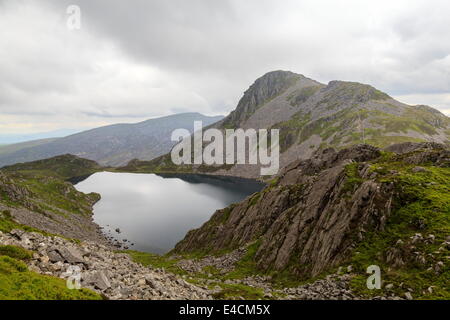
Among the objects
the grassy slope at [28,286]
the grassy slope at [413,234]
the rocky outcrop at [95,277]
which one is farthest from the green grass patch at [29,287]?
→ the grassy slope at [413,234]

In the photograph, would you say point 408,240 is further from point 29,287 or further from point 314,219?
point 29,287

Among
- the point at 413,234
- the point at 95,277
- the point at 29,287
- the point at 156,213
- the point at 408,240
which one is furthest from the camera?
the point at 156,213

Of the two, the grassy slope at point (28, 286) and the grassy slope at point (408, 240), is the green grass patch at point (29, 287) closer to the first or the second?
the grassy slope at point (28, 286)

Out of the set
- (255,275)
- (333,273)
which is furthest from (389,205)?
(255,275)

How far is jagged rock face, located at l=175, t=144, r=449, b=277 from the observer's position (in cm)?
3253

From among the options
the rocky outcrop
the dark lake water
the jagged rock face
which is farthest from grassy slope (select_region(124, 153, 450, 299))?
the dark lake water

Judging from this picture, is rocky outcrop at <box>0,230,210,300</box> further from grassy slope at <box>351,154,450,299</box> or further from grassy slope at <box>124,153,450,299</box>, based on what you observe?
grassy slope at <box>351,154,450,299</box>

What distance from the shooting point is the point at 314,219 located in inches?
1634

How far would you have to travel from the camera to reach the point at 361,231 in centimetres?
3167

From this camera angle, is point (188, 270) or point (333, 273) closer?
point (333, 273)

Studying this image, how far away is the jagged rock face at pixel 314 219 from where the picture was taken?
32531mm

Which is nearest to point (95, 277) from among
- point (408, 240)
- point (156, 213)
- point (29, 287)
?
point (29, 287)
